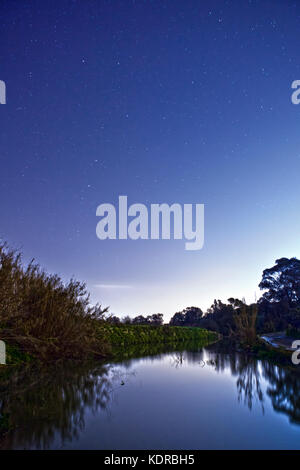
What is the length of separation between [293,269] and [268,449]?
3596 centimetres

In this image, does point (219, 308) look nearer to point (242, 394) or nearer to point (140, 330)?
point (140, 330)

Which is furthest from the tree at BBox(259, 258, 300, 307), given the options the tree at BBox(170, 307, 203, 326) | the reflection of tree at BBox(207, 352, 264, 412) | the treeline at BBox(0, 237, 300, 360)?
the reflection of tree at BBox(207, 352, 264, 412)

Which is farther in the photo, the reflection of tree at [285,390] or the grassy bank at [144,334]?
the grassy bank at [144,334]

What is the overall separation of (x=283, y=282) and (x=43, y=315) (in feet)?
110

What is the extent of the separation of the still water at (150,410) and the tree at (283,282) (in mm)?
29516

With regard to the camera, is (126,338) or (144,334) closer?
(126,338)

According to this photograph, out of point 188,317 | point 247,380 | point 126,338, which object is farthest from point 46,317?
point 188,317

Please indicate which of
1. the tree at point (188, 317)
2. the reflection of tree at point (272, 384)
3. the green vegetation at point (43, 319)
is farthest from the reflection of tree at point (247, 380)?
the tree at point (188, 317)

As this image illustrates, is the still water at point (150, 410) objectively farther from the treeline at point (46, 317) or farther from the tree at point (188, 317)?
the tree at point (188, 317)

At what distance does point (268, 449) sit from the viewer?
3256 mm

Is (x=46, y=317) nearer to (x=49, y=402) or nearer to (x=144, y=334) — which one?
(x=49, y=402)

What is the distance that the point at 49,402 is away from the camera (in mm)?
4953

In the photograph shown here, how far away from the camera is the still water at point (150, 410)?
135 inches
